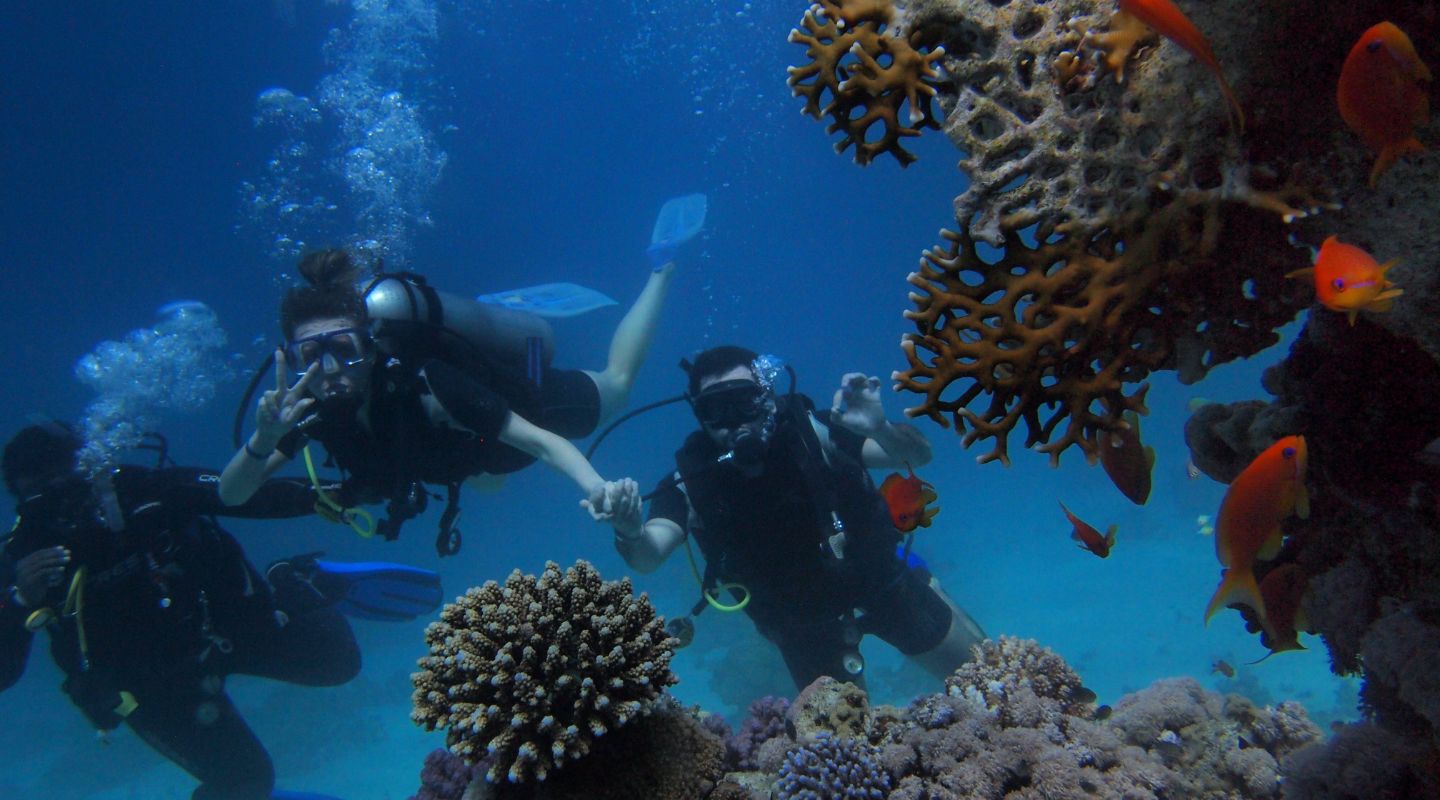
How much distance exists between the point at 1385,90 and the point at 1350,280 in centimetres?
49

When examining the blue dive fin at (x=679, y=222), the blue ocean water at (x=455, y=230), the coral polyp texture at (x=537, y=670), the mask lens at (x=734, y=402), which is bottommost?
the coral polyp texture at (x=537, y=670)

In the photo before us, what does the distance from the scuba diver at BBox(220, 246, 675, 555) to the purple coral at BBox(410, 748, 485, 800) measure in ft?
7.32

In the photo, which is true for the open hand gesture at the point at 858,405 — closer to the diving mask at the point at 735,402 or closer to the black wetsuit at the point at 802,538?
the black wetsuit at the point at 802,538

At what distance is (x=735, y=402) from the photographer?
20.3ft

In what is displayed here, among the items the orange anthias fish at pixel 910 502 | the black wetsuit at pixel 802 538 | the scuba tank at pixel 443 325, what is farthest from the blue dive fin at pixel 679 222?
the orange anthias fish at pixel 910 502

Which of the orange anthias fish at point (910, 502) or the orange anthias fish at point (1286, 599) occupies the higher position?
the orange anthias fish at point (910, 502)

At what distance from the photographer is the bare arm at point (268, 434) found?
5.60 metres

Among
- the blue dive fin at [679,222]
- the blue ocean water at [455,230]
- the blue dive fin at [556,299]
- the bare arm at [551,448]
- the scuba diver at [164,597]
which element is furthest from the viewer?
the blue ocean water at [455,230]

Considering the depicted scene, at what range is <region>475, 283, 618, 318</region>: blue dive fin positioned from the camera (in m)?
12.6

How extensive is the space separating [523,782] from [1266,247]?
3.38 m

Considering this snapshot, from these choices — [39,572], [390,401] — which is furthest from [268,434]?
[39,572]

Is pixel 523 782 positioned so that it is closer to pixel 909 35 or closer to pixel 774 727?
pixel 774 727

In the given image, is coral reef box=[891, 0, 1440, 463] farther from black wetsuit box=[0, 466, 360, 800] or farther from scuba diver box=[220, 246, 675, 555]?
black wetsuit box=[0, 466, 360, 800]

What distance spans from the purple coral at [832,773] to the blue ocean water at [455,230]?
13534 millimetres
